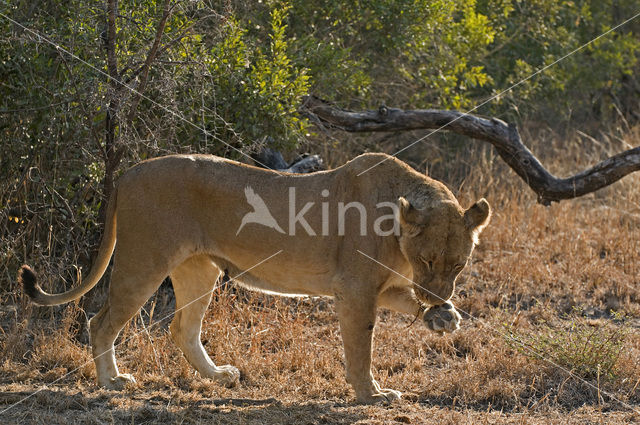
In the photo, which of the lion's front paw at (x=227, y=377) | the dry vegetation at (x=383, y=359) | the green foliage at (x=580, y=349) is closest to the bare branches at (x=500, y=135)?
the dry vegetation at (x=383, y=359)

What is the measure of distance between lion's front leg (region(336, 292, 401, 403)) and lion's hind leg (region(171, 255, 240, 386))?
953 mm

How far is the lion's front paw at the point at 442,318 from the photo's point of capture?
5.23 metres

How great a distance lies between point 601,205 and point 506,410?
5586 mm

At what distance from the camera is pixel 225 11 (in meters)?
6.58

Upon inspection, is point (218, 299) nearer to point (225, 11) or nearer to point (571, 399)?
point (225, 11)

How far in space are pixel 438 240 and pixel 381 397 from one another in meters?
1.10

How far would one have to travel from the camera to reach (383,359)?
20.4ft

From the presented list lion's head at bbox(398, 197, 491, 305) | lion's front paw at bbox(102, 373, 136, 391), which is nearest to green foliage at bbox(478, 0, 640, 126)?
lion's head at bbox(398, 197, 491, 305)

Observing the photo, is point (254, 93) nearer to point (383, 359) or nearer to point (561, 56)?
point (383, 359)

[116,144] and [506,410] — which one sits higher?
[116,144]

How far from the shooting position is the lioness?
17.3 ft

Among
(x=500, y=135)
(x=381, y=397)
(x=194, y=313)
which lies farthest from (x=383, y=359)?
(x=500, y=135)

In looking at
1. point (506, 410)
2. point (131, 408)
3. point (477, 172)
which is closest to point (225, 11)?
point (131, 408)

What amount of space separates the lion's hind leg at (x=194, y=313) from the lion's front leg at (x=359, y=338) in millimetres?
953
